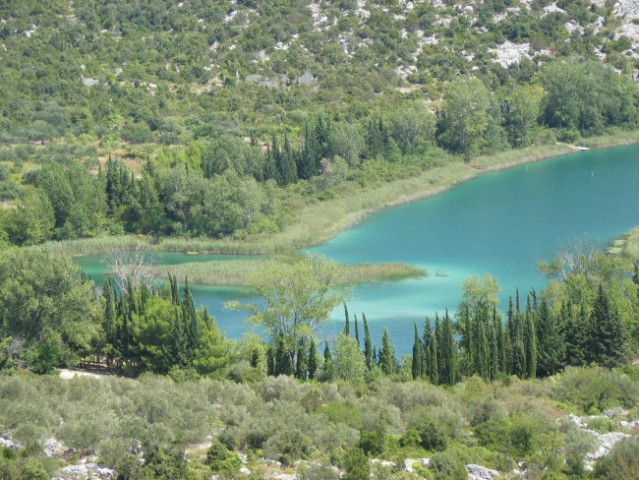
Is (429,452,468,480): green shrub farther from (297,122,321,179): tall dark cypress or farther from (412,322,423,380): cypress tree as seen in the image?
(297,122,321,179): tall dark cypress

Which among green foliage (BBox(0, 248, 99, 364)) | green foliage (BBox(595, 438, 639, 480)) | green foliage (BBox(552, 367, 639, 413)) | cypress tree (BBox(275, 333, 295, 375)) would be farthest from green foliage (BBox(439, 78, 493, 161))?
green foliage (BBox(595, 438, 639, 480))

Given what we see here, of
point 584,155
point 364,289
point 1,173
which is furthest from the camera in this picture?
point 584,155

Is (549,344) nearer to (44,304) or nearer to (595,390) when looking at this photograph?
(595,390)

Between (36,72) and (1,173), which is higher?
(36,72)

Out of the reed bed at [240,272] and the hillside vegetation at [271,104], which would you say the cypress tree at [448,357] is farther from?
the hillside vegetation at [271,104]

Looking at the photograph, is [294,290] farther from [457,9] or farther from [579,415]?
[457,9]

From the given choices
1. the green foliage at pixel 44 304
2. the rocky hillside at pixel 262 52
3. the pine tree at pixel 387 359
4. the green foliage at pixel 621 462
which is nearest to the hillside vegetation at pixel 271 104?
the rocky hillside at pixel 262 52

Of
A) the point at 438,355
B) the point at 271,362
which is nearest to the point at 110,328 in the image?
the point at 271,362

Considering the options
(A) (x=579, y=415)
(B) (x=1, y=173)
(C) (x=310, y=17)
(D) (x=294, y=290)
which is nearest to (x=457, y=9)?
(C) (x=310, y=17)

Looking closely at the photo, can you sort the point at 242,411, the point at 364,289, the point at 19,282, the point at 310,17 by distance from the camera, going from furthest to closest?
the point at 310,17, the point at 364,289, the point at 19,282, the point at 242,411
